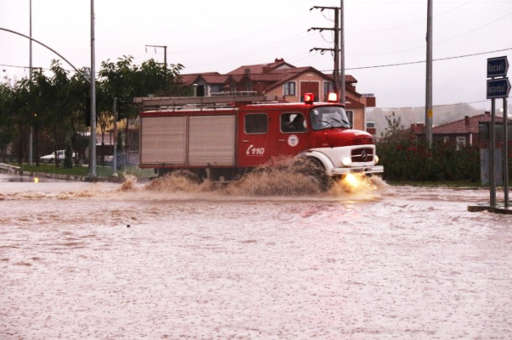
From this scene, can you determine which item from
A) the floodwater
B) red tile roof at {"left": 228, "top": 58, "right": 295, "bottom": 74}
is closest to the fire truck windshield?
the floodwater

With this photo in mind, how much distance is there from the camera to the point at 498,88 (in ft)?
53.6

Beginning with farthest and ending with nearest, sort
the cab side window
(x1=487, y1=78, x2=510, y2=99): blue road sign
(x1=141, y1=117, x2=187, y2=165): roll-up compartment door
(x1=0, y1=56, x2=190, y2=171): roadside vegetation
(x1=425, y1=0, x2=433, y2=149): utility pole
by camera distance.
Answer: (x1=0, y1=56, x2=190, y2=171): roadside vegetation < (x1=425, y1=0, x2=433, y2=149): utility pole < (x1=141, y1=117, x2=187, y2=165): roll-up compartment door < the cab side window < (x1=487, y1=78, x2=510, y2=99): blue road sign

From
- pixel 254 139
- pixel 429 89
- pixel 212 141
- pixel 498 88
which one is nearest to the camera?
pixel 498 88

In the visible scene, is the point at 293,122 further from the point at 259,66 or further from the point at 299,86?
the point at 259,66

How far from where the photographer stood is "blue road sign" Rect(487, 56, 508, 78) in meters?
16.3

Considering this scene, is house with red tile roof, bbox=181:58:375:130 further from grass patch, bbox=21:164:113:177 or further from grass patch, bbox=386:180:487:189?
grass patch, bbox=386:180:487:189

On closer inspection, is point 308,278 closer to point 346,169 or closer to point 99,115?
point 346,169

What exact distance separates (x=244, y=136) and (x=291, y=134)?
4.51ft

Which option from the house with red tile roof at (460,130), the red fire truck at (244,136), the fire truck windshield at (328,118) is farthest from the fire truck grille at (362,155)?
the house with red tile roof at (460,130)

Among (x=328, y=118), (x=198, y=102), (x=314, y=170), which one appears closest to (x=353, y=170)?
(x=314, y=170)

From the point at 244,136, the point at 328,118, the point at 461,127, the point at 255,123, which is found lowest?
the point at 244,136

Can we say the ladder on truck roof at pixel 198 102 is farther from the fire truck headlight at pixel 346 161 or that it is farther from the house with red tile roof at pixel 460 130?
the house with red tile roof at pixel 460 130

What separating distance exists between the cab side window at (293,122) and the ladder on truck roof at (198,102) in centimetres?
129

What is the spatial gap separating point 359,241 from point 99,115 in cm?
4435
